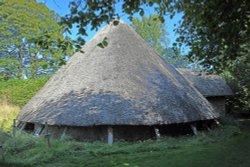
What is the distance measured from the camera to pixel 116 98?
43.0 ft

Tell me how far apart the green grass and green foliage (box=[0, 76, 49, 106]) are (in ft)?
34.5

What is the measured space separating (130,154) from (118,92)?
3.76 metres

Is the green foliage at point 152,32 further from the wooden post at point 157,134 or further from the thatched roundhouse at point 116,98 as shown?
the wooden post at point 157,134

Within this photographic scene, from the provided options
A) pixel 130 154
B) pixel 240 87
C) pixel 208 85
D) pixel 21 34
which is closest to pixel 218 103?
pixel 208 85

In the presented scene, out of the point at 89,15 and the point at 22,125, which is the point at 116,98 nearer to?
the point at 22,125

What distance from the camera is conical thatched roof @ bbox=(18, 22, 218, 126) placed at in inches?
498

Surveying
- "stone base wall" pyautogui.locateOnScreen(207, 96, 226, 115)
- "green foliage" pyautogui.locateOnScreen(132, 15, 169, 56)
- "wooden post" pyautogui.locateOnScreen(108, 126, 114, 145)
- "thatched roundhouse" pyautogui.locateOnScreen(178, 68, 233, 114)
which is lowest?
"wooden post" pyautogui.locateOnScreen(108, 126, 114, 145)

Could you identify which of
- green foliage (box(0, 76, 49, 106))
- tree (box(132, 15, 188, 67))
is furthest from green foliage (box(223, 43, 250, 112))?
tree (box(132, 15, 188, 67))

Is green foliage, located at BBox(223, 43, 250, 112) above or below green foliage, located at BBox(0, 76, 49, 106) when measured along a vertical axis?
above

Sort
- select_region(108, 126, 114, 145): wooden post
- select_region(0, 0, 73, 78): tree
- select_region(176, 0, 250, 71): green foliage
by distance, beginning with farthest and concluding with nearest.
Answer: select_region(0, 0, 73, 78): tree
select_region(108, 126, 114, 145): wooden post
select_region(176, 0, 250, 71): green foliage

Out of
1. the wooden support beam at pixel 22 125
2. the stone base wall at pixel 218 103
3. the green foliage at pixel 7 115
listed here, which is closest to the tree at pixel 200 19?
the wooden support beam at pixel 22 125

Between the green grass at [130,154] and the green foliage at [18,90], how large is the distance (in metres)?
10.5

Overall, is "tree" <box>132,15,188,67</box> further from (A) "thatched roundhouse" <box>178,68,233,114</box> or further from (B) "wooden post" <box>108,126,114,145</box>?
(B) "wooden post" <box>108,126,114,145</box>

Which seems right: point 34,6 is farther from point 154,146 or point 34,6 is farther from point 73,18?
point 73,18
